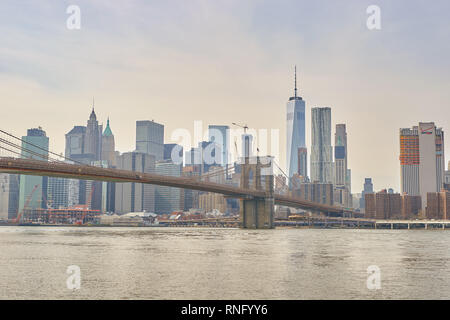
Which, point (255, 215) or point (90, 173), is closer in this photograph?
point (90, 173)

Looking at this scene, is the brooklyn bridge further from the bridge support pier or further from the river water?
the river water

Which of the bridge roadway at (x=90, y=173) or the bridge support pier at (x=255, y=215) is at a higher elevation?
the bridge roadway at (x=90, y=173)

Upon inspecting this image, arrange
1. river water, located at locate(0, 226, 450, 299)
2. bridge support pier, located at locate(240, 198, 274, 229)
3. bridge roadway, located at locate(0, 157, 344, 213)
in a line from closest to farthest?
river water, located at locate(0, 226, 450, 299)
bridge roadway, located at locate(0, 157, 344, 213)
bridge support pier, located at locate(240, 198, 274, 229)

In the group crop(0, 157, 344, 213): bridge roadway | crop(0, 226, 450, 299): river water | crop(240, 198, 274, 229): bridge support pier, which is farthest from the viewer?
crop(240, 198, 274, 229): bridge support pier

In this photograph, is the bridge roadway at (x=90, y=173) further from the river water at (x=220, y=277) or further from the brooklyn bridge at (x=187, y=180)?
the river water at (x=220, y=277)

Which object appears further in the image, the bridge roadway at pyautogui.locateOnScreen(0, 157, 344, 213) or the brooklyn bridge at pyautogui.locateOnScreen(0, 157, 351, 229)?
the brooklyn bridge at pyautogui.locateOnScreen(0, 157, 351, 229)

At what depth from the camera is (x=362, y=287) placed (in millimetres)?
22469

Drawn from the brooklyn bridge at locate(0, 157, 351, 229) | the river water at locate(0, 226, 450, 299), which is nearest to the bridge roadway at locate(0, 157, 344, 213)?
the brooklyn bridge at locate(0, 157, 351, 229)

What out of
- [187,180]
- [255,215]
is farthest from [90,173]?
[255,215]

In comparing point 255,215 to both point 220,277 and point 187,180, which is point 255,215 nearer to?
point 187,180

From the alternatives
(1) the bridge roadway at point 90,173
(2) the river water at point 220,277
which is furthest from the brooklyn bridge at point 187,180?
(2) the river water at point 220,277

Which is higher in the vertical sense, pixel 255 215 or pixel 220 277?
pixel 255 215

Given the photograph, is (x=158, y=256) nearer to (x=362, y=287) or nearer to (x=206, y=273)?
(x=206, y=273)
